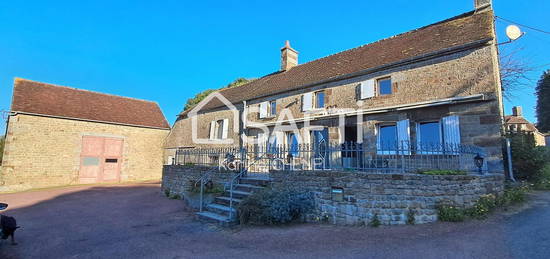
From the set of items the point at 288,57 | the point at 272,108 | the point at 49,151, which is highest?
the point at 288,57

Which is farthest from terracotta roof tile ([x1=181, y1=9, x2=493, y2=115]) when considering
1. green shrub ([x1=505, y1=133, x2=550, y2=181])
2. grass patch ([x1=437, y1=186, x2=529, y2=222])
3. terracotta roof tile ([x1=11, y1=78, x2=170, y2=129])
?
terracotta roof tile ([x1=11, y1=78, x2=170, y2=129])

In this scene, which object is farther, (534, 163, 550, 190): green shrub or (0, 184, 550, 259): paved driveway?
(534, 163, 550, 190): green shrub

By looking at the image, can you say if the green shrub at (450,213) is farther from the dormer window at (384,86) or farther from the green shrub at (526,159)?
the dormer window at (384,86)

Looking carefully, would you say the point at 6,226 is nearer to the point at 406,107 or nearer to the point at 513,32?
the point at 406,107

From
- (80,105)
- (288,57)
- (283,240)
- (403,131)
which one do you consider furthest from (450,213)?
(80,105)

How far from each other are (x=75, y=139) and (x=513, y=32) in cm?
2359

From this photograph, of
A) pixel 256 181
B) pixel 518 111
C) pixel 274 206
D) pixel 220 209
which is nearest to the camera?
pixel 274 206

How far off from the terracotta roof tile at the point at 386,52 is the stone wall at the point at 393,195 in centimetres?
559

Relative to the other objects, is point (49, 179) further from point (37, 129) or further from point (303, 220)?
point (303, 220)

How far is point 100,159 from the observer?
716 inches

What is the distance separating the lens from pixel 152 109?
23.5 metres

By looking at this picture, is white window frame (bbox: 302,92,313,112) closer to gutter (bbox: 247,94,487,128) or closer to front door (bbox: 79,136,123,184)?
gutter (bbox: 247,94,487,128)

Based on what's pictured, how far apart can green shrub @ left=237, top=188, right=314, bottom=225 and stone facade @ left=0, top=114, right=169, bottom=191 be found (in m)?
16.1

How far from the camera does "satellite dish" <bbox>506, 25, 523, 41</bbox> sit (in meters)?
9.25
